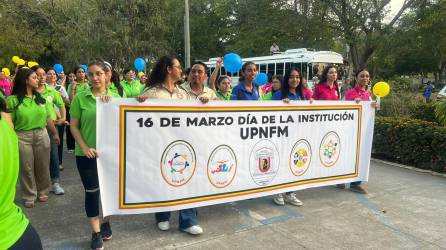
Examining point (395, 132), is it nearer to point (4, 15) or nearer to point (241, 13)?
point (241, 13)

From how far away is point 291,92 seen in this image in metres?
5.13

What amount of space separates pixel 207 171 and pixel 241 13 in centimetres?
2627

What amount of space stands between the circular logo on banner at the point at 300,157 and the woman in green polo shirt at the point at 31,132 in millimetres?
3083

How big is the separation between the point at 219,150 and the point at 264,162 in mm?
679

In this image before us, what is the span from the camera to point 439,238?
413 centimetres

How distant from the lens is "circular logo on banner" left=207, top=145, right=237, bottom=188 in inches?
167

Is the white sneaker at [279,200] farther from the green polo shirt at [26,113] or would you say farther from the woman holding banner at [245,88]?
the green polo shirt at [26,113]

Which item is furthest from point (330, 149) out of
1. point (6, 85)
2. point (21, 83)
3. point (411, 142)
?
point (6, 85)

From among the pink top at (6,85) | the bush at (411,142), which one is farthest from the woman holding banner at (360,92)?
the pink top at (6,85)

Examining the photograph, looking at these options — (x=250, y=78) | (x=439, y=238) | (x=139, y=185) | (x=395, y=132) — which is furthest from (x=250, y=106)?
(x=395, y=132)

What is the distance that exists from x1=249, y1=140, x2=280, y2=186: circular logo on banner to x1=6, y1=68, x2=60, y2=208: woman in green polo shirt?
8.51 ft

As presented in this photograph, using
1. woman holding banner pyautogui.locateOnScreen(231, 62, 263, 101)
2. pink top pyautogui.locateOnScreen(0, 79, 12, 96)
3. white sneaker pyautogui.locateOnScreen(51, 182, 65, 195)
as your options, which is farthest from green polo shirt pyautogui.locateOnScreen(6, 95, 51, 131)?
pink top pyautogui.locateOnScreen(0, 79, 12, 96)

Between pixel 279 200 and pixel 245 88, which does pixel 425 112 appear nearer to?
pixel 279 200

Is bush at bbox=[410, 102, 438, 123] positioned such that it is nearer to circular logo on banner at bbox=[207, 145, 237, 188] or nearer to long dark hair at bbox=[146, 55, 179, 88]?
circular logo on banner at bbox=[207, 145, 237, 188]
